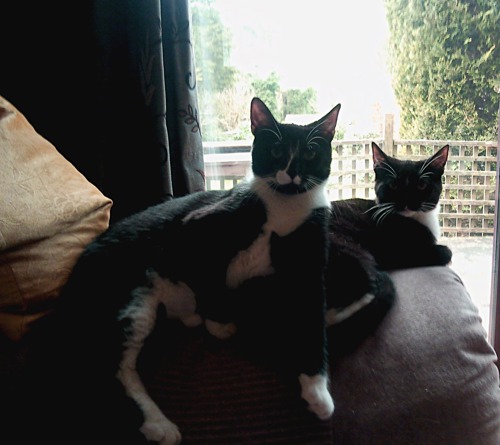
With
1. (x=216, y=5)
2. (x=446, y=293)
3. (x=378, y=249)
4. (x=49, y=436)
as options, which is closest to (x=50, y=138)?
(x=216, y=5)

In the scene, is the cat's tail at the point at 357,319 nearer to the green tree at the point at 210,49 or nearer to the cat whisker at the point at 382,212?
the cat whisker at the point at 382,212

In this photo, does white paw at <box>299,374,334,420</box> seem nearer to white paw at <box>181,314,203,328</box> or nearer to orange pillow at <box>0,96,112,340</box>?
white paw at <box>181,314,203,328</box>

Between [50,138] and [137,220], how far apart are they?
1.88 ft

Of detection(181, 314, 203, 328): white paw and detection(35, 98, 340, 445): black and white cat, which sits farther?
detection(181, 314, 203, 328): white paw

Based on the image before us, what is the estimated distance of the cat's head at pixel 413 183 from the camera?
4.19ft

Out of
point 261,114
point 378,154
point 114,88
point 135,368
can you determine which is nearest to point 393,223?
point 378,154

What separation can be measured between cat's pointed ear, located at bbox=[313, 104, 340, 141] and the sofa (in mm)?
431

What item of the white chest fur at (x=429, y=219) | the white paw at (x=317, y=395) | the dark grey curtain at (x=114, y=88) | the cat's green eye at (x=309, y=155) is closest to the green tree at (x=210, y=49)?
the dark grey curtain at (x=114, y=88)

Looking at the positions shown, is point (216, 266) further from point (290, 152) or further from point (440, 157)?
point (440, 157)

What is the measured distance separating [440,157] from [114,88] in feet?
3.22

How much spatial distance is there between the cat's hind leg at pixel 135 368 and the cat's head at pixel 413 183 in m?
0.73

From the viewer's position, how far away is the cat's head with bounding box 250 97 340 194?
1.04 metres

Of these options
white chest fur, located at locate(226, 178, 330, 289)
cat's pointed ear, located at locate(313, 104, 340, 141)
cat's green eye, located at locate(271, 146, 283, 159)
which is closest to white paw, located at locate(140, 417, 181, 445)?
white chest fur, located at locate(226, 178, 330, 289)

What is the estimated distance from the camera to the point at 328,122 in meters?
1.10
